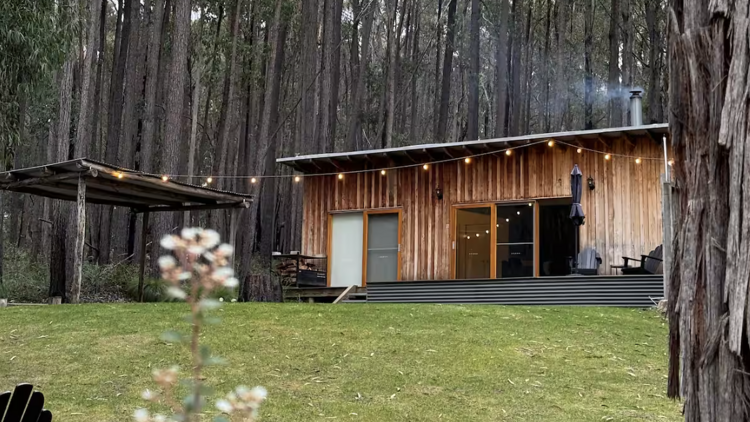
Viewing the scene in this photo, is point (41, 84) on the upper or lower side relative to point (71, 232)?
upper

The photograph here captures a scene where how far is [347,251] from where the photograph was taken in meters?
16.4

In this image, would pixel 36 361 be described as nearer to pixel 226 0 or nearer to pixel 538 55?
pixel 226 0

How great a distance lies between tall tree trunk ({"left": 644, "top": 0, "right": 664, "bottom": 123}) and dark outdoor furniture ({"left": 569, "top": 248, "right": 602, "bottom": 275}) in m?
11.1

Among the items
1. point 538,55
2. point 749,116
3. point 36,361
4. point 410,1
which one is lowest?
point 36,361

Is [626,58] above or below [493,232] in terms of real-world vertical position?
above

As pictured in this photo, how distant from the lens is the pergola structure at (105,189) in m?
11.4

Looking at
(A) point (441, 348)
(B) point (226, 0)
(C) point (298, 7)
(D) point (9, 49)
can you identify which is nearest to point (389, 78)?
(C) point (298, 7)

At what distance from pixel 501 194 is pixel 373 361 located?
8262 mm

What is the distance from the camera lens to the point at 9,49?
13039mm

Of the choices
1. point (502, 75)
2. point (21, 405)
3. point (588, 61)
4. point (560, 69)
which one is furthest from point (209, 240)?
point (560, 69)

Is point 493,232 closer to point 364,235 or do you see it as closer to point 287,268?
point 364,235

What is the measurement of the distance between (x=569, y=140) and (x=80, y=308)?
9.23 meters

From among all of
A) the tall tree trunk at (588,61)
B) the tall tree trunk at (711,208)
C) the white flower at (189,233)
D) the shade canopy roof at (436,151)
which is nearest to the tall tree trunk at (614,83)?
the tall tree trunk at (588,61)

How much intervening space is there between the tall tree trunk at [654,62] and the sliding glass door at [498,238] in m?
10.5
